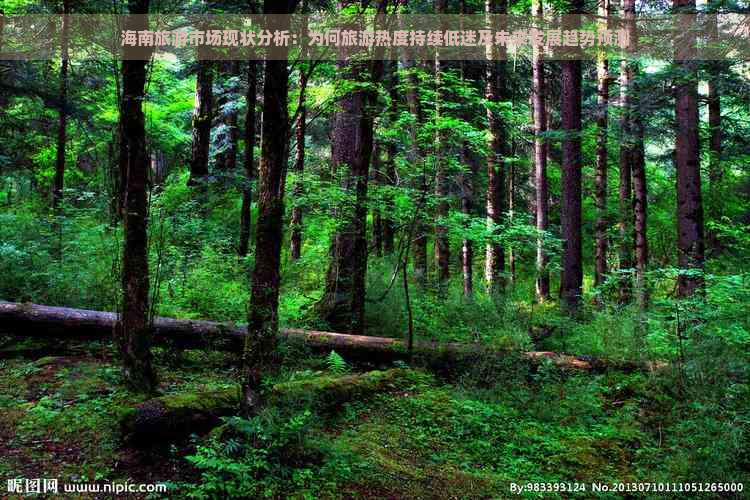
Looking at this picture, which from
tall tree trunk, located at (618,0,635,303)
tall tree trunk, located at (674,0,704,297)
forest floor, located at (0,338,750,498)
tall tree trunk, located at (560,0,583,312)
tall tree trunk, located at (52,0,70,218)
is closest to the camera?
forest floor, located at (0,338,750,498)

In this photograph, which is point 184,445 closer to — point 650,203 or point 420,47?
point 420,47

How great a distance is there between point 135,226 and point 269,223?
5.66ft

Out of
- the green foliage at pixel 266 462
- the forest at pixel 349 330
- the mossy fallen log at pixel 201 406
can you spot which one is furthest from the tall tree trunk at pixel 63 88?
the green foliage at pixel 266 462

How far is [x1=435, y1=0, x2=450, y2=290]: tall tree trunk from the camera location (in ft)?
29.1

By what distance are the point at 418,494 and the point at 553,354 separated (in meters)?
4.67

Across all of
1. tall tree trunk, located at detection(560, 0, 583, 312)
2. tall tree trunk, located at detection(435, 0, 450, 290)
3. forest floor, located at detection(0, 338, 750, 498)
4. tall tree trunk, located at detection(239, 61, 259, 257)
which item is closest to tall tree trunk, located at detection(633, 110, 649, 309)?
tall tree trunk, located at detection(560, 0, 583, 312)

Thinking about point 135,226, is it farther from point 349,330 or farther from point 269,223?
point 349,330

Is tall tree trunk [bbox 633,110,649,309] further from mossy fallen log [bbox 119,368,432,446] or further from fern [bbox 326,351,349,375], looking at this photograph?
mossy fallen log [bbox 119,368,432,446]

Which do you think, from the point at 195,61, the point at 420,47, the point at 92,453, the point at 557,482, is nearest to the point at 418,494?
the point at 557,482

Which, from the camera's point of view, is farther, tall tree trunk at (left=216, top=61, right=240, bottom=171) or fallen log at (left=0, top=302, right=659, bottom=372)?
tall tree trunk at (left=216, top=61, right=240, bottom=171)

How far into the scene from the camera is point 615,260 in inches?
890

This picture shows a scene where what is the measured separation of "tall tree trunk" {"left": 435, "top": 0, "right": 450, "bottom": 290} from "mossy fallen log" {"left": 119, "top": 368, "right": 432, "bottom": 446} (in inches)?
164

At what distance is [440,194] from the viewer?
11133 millimetres

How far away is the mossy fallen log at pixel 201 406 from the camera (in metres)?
4.41
